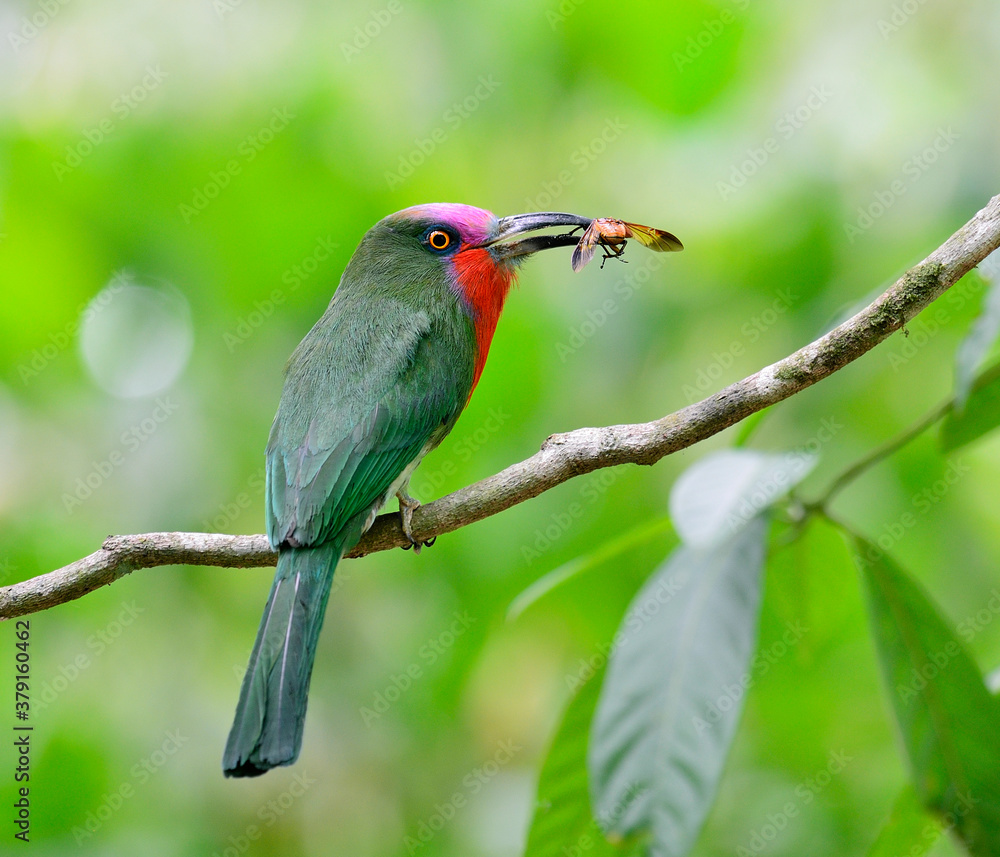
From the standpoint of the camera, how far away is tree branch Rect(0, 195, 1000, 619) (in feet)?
6.17

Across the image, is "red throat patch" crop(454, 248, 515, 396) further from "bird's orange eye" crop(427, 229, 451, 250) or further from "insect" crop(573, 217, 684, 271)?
"insect" crop(573, 217, 684, 271)

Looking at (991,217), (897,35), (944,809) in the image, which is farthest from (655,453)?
(897,35)

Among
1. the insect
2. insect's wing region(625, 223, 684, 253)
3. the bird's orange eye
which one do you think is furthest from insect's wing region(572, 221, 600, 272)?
the bird's orange eye

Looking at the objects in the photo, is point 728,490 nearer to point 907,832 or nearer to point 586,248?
point 586,248

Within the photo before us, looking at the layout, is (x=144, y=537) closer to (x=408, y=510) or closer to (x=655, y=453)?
(x=408, y=510)

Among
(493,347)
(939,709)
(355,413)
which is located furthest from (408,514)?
(939,709)

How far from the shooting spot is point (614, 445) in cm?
212

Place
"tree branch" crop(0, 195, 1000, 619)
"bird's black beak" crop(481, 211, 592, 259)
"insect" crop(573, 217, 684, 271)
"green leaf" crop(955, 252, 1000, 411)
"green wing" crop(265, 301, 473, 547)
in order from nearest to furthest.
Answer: "tree branch" crop(0, 195, 1000, 619) → "green leaf" crop(955, 252, 1000, 411) → "green wing" crop(265, 301, 473, 547) → "insect" crop(573, 217, 684, 271) → "bird's black beak" crop(481, 211, 592, 259)

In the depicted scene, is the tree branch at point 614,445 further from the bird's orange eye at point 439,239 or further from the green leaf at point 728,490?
the bird's orange eye at point 439,239

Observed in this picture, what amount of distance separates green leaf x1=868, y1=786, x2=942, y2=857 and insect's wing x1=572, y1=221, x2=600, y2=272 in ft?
4.89

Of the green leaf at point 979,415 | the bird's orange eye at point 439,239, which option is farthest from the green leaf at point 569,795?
Answer: the bird's orange eye at point 439,239

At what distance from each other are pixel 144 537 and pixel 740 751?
259 centimetres

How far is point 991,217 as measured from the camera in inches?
74.5

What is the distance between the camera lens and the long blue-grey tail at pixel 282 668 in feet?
6.61
